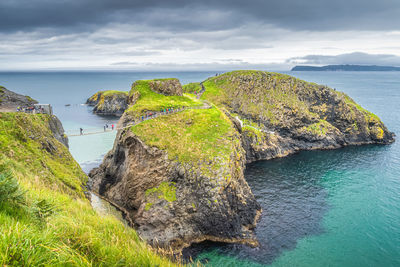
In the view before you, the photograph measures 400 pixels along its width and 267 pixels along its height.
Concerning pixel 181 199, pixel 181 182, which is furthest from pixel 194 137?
pixel 181 199

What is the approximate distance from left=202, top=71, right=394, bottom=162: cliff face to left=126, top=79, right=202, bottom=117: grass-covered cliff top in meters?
26.0

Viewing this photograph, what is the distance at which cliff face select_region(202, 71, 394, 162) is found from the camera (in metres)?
85.6

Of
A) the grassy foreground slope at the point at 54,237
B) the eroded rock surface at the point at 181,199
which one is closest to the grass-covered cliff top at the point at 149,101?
the eroded rock surface at the point at 181,199

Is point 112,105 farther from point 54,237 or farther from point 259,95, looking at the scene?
point 54,237

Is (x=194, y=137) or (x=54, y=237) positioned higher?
(x=54, y=237)

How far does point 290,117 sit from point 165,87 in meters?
50.6

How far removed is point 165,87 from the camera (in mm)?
67562

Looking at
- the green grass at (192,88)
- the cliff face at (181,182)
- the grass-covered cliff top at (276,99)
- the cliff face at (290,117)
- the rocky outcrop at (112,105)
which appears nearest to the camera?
the cliff face at (181,182)

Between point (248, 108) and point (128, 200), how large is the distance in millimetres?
67032

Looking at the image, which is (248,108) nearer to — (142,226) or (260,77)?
(260,77)

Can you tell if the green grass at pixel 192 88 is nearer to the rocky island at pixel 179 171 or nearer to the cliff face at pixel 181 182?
the rocky island at pixel 179 171

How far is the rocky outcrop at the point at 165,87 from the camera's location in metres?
67.0

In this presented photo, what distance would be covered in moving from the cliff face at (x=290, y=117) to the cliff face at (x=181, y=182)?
1306 inches

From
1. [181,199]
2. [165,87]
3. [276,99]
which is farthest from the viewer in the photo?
[276,99]
